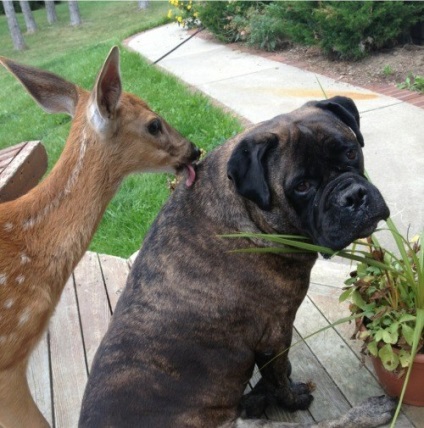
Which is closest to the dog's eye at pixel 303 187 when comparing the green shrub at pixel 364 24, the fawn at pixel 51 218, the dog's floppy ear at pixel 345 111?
the dog's floppy ear at pixel 345 111

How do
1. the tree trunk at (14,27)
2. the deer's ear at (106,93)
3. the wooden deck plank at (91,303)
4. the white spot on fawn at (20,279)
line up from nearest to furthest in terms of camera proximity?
the deer's ear at (106,93) → the white spot on fawn at (20,279) → the wooden deck plank at (91,303) → the tree trunk at (14,27)

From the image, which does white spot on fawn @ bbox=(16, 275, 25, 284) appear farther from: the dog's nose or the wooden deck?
the dog's nose

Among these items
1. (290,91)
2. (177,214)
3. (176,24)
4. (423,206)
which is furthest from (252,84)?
(176,24)

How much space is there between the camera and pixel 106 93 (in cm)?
307

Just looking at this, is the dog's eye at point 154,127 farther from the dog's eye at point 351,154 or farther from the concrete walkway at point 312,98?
the dog's eye at point 351,154

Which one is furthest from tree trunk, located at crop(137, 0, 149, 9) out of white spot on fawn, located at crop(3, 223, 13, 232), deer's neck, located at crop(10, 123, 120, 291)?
white spot on fawn, located at crop(3, 223, 13, 232)

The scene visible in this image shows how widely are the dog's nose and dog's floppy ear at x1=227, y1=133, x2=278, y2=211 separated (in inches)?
13.1

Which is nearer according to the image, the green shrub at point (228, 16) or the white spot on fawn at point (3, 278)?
the white spot on fawn at point (3, 278)

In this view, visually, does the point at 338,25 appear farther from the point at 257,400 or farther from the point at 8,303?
the point at 8,303

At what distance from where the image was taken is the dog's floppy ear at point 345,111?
2.75m

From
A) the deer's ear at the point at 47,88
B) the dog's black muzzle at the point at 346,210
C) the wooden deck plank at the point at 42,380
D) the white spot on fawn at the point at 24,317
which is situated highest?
the deer's ear at the point at 47,88

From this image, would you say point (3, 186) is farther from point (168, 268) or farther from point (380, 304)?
point (380, 304)

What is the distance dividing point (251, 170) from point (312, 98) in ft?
15.5

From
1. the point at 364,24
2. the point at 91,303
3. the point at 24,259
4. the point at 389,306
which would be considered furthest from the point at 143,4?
the point at 389,306
